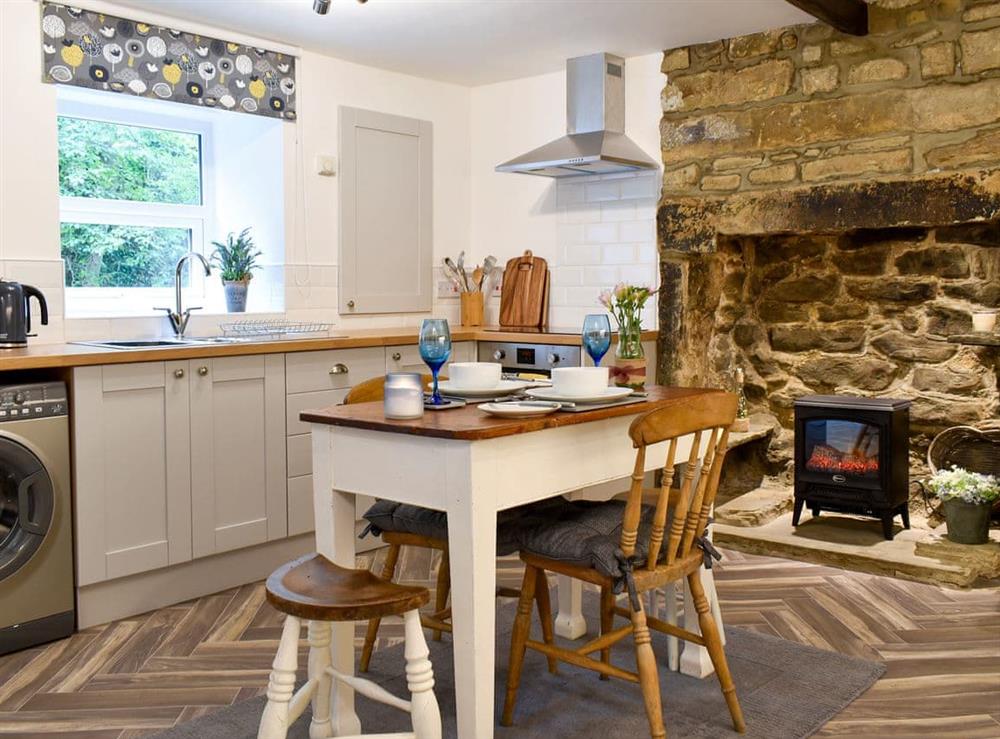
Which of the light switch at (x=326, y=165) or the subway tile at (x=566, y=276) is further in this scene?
the subway tile at (x=566, y=276)

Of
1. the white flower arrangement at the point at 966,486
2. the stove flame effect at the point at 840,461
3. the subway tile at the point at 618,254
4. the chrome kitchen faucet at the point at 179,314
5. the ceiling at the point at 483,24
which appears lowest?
the white flower arrangement at the point at 966,486

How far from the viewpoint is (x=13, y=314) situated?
382cm

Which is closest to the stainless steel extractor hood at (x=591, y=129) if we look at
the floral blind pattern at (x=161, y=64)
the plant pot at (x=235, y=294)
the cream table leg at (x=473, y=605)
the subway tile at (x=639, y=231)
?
the subway tile at (x=639, y=231)

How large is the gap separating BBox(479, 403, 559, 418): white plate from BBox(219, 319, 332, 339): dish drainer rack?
2.25 meters

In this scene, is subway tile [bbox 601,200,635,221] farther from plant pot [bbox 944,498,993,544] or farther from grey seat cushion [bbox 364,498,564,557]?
grey seat cushion [bbox 364,498,564,557]

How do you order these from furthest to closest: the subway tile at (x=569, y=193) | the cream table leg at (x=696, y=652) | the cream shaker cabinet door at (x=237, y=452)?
the subway tile at (x=569, y=193)
the cream shaker cabinet door at (x=237, y=452)
the cream table leg at (x=696, y=652)

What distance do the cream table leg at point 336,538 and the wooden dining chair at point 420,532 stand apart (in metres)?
0.16

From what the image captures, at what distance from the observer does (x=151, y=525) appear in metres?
3.85

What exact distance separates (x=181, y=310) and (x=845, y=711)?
3.19 metres

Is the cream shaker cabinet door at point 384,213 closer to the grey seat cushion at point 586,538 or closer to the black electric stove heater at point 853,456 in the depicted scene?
the black electric stove heater at point 853,456

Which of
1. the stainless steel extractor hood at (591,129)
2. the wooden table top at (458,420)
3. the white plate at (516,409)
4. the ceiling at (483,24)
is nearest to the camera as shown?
the wooden table top at (458,420)

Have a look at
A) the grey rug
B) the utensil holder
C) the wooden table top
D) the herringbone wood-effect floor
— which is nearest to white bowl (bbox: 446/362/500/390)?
the wooden table top

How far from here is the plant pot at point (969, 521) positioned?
4.37 m

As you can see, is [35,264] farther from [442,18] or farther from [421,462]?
[421,462]
